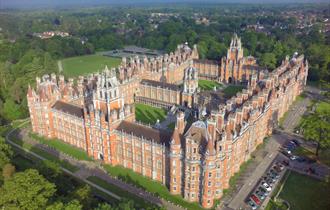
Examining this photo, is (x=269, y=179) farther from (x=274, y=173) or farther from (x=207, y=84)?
(x=207, y=84)

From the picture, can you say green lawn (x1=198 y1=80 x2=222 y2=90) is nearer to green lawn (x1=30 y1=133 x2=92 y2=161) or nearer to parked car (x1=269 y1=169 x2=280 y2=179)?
parked car (x1=269 y1=169 x2=280 y2=179)

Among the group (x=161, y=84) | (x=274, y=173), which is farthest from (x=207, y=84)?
(x=274, y=173)

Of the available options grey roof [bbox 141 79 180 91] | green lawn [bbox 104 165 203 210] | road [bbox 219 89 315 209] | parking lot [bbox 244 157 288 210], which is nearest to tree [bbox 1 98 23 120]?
green lawn [bbox 104 165 203 210]

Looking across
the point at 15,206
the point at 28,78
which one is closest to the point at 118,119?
the point at 15,206

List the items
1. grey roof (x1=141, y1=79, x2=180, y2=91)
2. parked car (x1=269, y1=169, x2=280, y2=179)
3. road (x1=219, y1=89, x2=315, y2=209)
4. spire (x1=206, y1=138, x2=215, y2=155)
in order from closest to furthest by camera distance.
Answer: spire (x1=206, y1=138, x2=215, y2=155)
road (x1=219, y1=89, x2=315, y2=209)
parked car (x1=269, y1=169, x2=280, y2=179)
grey roof (x1=141, y1=79, x2=180, y2=91)

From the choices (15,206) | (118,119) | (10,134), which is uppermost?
(118,119)

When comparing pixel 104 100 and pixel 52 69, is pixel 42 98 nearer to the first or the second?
pixel 104 100
